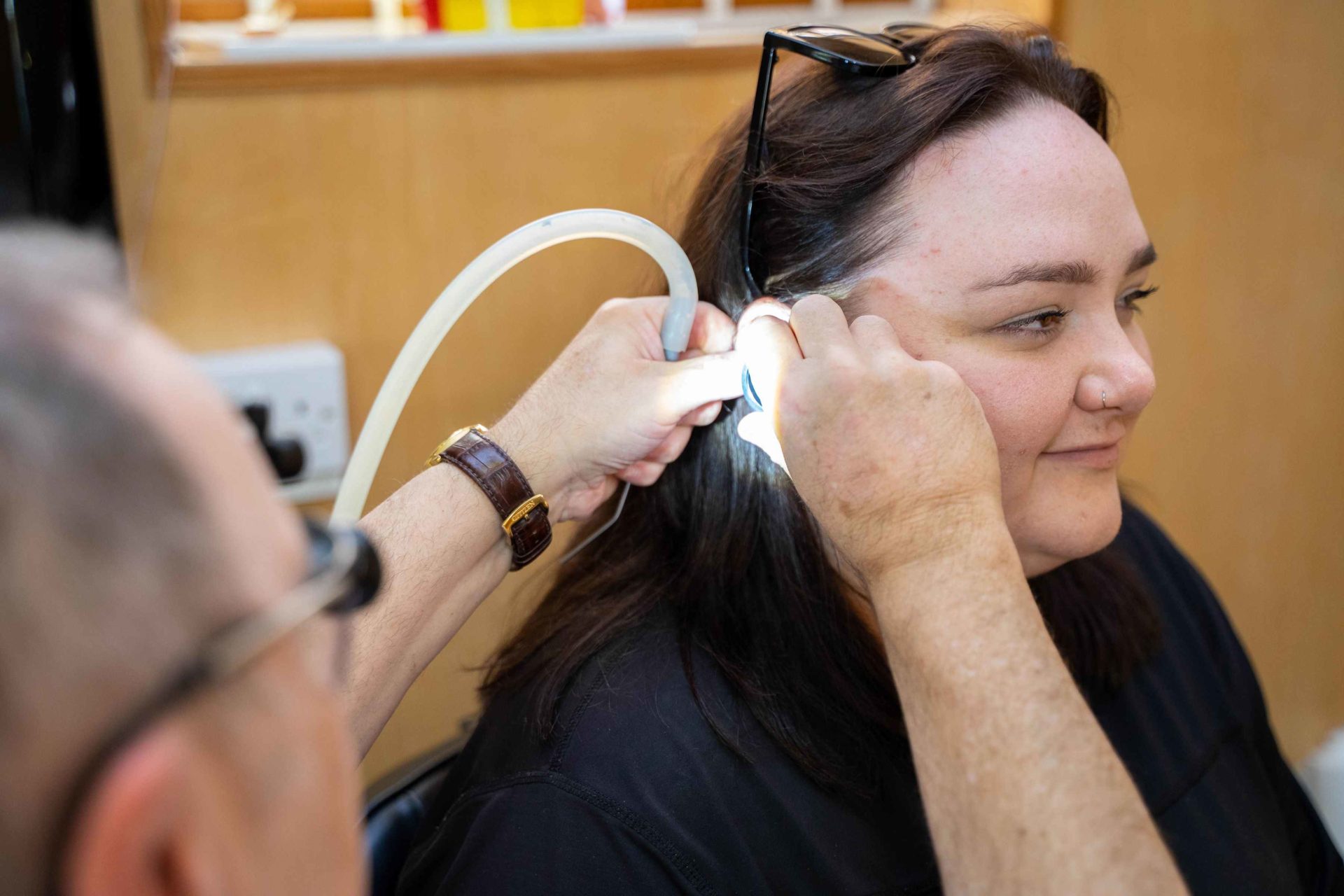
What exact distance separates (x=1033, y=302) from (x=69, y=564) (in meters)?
0.82

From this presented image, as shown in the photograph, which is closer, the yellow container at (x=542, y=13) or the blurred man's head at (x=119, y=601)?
the blurred man's head at (x=119, y=601)

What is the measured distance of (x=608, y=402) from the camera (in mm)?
1010

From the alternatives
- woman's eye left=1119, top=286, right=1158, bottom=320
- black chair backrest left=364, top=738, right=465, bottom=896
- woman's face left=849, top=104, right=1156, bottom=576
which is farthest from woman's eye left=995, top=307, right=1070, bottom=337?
black chair backrest left=364, top=738, right=465, bottom=896

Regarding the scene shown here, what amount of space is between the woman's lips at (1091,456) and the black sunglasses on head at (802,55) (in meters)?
0.32

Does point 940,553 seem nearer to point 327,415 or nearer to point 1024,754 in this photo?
point 1024,754

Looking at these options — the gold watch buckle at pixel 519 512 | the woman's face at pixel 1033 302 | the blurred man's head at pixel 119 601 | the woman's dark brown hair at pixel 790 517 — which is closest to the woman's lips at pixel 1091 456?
the woman's face at pixel 1033 302

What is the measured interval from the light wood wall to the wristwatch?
0.35m

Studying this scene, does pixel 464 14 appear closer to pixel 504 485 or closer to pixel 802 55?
pixel 802 55

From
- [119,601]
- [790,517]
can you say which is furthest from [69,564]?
[790,517]

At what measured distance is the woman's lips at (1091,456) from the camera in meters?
1.02

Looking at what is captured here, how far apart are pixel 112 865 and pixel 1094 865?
501 millimetres

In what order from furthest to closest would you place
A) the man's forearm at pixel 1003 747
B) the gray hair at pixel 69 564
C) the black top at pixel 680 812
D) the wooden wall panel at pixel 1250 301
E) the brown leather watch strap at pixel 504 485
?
the wooden wall panel at pixel 1250 301, the brown leather watch strap at pixel 504 485, the black top at pixel 680 812, the man's forearm at pixel 1003 747, the gray hair at pixel 69 564

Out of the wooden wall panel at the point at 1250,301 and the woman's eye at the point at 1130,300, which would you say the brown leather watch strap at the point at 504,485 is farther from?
the wooden wall panel at the point at 1250,301

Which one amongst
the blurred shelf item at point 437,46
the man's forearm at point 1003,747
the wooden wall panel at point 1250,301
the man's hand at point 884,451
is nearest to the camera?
the man's forearm at point 1003,747
